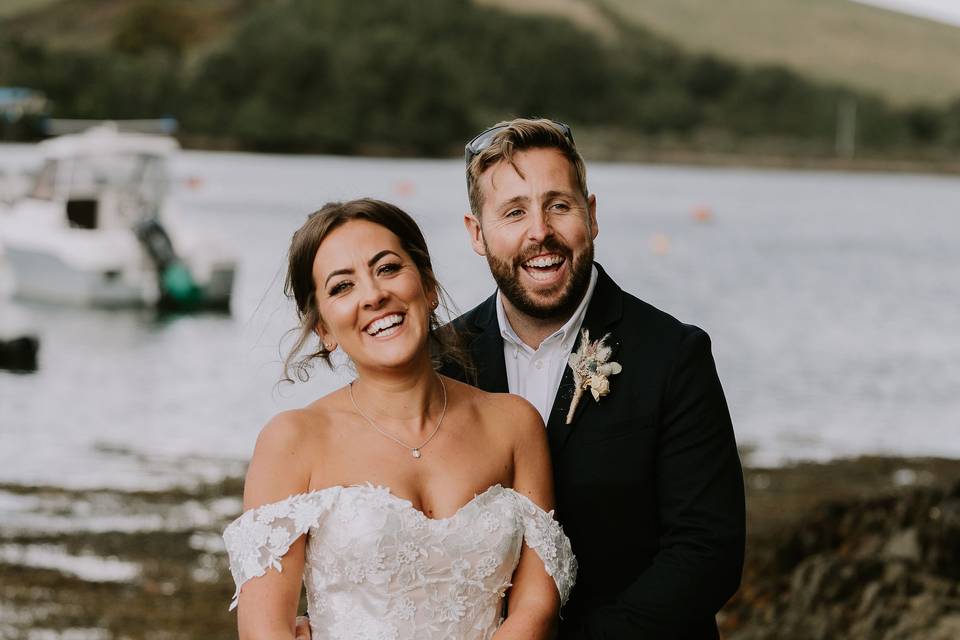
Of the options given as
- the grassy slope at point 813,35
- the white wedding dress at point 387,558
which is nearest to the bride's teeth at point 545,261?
the white wedding dress at point 387,558

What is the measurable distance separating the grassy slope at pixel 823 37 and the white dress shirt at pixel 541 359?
144771 mm

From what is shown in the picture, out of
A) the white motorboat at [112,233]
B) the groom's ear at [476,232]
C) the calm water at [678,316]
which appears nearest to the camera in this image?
the groom's ear at [476,232]

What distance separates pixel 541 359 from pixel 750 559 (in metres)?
4.34

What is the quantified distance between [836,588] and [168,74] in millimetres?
120797

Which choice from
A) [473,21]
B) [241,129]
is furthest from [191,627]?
[473,21]

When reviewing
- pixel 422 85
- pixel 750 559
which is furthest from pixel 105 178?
pixel 422 85

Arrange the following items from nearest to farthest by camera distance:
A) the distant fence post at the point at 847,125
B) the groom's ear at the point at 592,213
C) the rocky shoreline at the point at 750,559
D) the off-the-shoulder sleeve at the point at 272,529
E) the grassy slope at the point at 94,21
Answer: the off-the-shoulder sleeve at the point at 272,529 < the groom's ear at the point at 592,213 < the rocky shoreline at the point at 750,559 < the distant fence post at the point at 847,125 < the grassy slope at the point at 94,21

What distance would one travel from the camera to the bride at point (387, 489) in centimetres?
300

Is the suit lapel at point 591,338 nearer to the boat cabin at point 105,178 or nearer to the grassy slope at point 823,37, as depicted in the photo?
the boat cabin at point 105,178

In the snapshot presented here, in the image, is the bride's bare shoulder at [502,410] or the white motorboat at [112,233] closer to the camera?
the bride's bare shoulder at [502,410]

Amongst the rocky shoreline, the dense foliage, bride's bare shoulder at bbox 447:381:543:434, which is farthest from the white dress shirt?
the dense foliage

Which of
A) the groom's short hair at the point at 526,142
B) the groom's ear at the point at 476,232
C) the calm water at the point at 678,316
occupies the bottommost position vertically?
the calm water at the point at 678,316

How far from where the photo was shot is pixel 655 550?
3.44 m

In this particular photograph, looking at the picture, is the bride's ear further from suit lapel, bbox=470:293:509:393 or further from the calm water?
suit lapel, bbox=470:293:509:393
